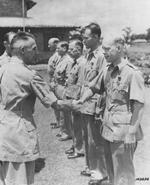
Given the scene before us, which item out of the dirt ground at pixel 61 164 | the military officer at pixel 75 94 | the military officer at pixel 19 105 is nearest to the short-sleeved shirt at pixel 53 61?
the dirt ground at pixel 61 164

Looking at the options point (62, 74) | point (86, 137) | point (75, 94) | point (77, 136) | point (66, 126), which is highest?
point (62, 74)

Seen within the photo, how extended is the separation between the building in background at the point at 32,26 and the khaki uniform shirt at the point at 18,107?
21.3 metres

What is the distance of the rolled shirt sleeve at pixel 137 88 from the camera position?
362 centimetres

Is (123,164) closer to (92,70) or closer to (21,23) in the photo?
→ (92,70)

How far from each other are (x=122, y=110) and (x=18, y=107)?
1.12 metres

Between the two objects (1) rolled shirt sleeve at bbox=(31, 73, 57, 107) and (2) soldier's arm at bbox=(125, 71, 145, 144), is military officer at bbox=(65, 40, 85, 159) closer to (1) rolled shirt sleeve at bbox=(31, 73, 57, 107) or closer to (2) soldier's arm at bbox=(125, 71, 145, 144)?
(2) soldier's arm at bbox=(125, 71, 145, 144)

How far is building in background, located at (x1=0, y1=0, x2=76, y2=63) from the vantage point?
24.8 meters

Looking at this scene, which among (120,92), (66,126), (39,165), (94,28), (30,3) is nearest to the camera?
→ (120,92)

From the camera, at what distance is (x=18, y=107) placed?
332 centimetres

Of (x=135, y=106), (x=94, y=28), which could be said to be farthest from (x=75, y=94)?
(x=135, y=106)

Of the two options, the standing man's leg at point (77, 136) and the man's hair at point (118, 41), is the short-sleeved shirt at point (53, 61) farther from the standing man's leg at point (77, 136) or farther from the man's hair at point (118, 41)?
the man's hair at point (118, 41)

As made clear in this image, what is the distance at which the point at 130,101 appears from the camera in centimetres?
380

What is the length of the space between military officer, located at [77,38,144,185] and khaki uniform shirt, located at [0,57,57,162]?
0.80 metres

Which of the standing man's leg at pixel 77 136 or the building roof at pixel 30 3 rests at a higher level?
the building roof at pixel 30 3
